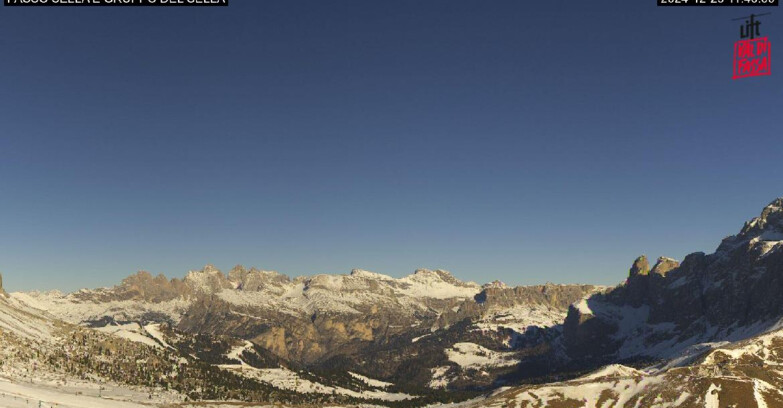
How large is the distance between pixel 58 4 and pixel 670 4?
126383 mm

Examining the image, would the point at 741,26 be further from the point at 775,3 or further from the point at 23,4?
the point at 23,4

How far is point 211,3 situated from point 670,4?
9602 cm

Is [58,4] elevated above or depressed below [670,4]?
below

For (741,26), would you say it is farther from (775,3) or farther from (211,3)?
(211,3)

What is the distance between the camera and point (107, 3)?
115 meters

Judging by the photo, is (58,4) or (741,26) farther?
(741,26)

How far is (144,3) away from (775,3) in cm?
12760

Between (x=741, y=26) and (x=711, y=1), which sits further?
(x=741, y=26)

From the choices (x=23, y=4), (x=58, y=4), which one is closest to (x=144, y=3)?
(x=58, y=4)

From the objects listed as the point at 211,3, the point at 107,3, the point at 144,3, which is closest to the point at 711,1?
the point at 211,3

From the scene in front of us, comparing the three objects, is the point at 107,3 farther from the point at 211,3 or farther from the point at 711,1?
the point at 711,1

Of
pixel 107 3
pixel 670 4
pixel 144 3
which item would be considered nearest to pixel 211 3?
pixel 144 3

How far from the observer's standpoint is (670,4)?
391 ft

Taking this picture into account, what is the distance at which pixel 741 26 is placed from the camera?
123 m
